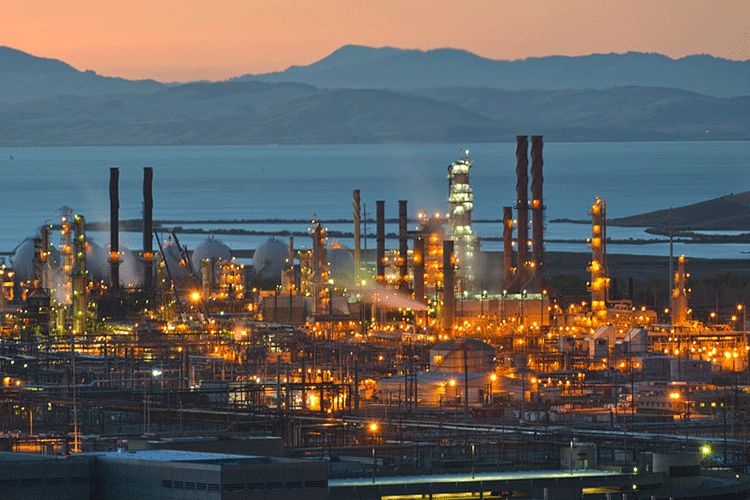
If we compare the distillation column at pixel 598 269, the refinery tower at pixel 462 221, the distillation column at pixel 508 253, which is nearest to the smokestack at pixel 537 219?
the distillation column at pixel 508 253

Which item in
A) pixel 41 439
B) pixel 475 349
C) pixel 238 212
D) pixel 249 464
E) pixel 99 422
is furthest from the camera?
pixel 238 212

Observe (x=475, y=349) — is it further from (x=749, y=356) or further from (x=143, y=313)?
(x=143, y=313)

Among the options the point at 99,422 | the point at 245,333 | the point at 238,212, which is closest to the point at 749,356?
the point at 245,333

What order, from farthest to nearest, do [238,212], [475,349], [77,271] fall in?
[238,212]
[77,271]
[475,349]

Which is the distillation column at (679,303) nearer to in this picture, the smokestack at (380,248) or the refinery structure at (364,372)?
the refinery structure at (364,372)

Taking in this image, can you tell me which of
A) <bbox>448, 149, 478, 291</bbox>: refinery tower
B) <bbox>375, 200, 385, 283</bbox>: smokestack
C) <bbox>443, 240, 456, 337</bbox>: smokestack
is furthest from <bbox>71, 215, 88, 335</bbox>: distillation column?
<bbox>448, 149, 478, 291</bbox>: refinery tower

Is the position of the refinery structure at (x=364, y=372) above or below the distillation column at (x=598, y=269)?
below
